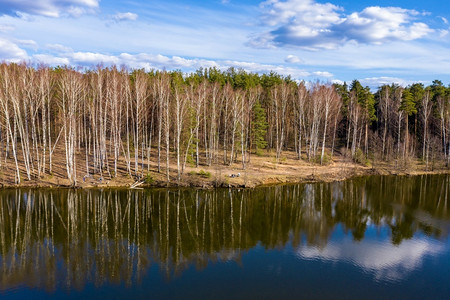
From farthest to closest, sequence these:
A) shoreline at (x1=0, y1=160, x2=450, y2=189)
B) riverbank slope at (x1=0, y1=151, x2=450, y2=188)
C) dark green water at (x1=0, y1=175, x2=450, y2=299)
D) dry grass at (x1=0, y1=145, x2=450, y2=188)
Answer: dry grass at (x1=0, y1=145, x2=450, y2=188), riverbank slope at (x1=0, y1=151, x2=450, y2=188), shoreline at (x1=0, y1=160, x2=450, y2=189), dark green water at (x1=0, y1=175, x2=450, y2=299)

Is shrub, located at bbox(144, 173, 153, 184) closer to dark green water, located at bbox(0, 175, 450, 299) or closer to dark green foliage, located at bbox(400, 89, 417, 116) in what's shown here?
dark green water, located at bbox(0, 175, 450, 299)

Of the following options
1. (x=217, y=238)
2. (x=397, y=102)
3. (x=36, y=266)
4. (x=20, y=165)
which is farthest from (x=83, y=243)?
(x=397, y=102)

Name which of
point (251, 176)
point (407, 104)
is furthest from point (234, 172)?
point (407, 104)

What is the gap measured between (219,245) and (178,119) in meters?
20.5

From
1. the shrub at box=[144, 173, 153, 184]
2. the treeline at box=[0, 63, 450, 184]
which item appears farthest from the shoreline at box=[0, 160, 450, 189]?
the treeline at box=[0, 63, 450, 184]

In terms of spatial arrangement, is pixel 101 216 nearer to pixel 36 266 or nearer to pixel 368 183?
pixel 36 266

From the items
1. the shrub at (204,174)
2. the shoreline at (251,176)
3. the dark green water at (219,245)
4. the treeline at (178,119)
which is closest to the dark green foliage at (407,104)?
the treeline at (178,119)

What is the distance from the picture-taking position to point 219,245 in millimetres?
25000

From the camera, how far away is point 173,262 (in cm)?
2198

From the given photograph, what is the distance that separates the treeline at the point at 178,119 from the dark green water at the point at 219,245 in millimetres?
10141

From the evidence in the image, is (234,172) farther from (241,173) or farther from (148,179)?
(148,179)

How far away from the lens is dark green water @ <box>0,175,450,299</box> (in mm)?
19047

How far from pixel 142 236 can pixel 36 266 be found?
748cm

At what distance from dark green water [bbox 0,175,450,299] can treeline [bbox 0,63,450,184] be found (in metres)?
10.1
